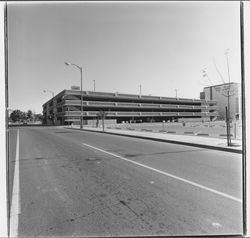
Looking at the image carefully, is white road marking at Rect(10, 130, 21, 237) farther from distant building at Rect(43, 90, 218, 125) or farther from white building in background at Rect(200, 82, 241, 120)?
distant building at Rect(43, 90, 218, 125)

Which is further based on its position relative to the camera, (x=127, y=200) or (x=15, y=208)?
(x=127, y=200)

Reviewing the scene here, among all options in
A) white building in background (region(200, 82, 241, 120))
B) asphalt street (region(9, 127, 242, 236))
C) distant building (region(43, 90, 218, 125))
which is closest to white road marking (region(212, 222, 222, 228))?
asphalt street (region(9, 127, 242, 236))

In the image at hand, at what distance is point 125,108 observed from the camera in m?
66.3

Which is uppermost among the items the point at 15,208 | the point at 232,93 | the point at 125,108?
the point at 125,108

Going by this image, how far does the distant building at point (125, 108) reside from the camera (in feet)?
178

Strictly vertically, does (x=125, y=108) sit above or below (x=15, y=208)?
above

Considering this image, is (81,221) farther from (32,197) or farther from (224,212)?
(224,212)

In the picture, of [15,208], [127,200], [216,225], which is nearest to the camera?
[216,225]

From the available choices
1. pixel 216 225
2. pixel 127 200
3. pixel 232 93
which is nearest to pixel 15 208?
pixel 127 200

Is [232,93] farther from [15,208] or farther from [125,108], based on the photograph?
[125,108]

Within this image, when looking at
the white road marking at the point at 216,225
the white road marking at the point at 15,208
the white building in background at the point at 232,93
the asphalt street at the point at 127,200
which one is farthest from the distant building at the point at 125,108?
the white road marking at the point at 216,225

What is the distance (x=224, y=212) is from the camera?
2.92 m

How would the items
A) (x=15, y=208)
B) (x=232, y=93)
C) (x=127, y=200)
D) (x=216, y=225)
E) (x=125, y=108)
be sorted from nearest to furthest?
(x=216, y=225)
(x=15, y=208)
(x=127, y=200)
(x=232, y=93)
(x=125, y=108)

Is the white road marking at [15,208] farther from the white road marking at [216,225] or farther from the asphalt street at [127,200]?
the white road marking at [216,225]
